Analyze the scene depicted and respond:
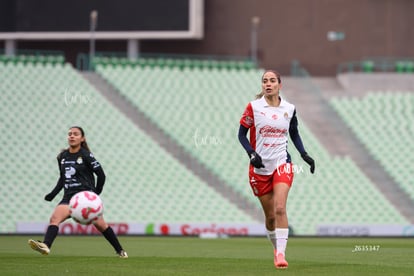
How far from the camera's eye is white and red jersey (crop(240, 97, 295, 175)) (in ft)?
40.8

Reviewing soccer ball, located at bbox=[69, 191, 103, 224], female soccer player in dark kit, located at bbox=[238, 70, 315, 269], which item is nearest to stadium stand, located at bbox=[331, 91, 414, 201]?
female soccer player in dark kit, located at bbox=[238, 70, 315, 269]

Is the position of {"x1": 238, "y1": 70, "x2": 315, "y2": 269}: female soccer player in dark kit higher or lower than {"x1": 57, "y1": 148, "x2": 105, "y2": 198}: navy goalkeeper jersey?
higher

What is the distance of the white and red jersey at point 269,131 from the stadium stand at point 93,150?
15.9 meters

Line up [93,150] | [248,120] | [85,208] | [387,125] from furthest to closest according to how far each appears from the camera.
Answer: [387,125] → [93,150] → [85,208] → [248,120]

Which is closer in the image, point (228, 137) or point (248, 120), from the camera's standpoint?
point (248, 120)

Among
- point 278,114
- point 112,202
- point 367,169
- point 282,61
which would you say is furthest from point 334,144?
point 278,114

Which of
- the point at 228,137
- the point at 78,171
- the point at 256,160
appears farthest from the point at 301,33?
the point at 256,160

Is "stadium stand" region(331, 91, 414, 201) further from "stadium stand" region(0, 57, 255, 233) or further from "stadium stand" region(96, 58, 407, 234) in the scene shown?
"stadium stand" region(0, 57, 255, 233)

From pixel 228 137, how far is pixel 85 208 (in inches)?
745

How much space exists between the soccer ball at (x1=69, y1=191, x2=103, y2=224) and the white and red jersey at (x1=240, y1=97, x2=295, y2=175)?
2089 mm

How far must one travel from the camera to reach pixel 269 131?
40.8 ft

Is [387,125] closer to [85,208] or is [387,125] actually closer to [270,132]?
[270,132]

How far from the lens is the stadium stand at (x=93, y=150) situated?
93.9ft

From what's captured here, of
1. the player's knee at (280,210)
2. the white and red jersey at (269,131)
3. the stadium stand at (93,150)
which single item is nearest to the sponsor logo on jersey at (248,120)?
the white and red jersey at (269,131)
